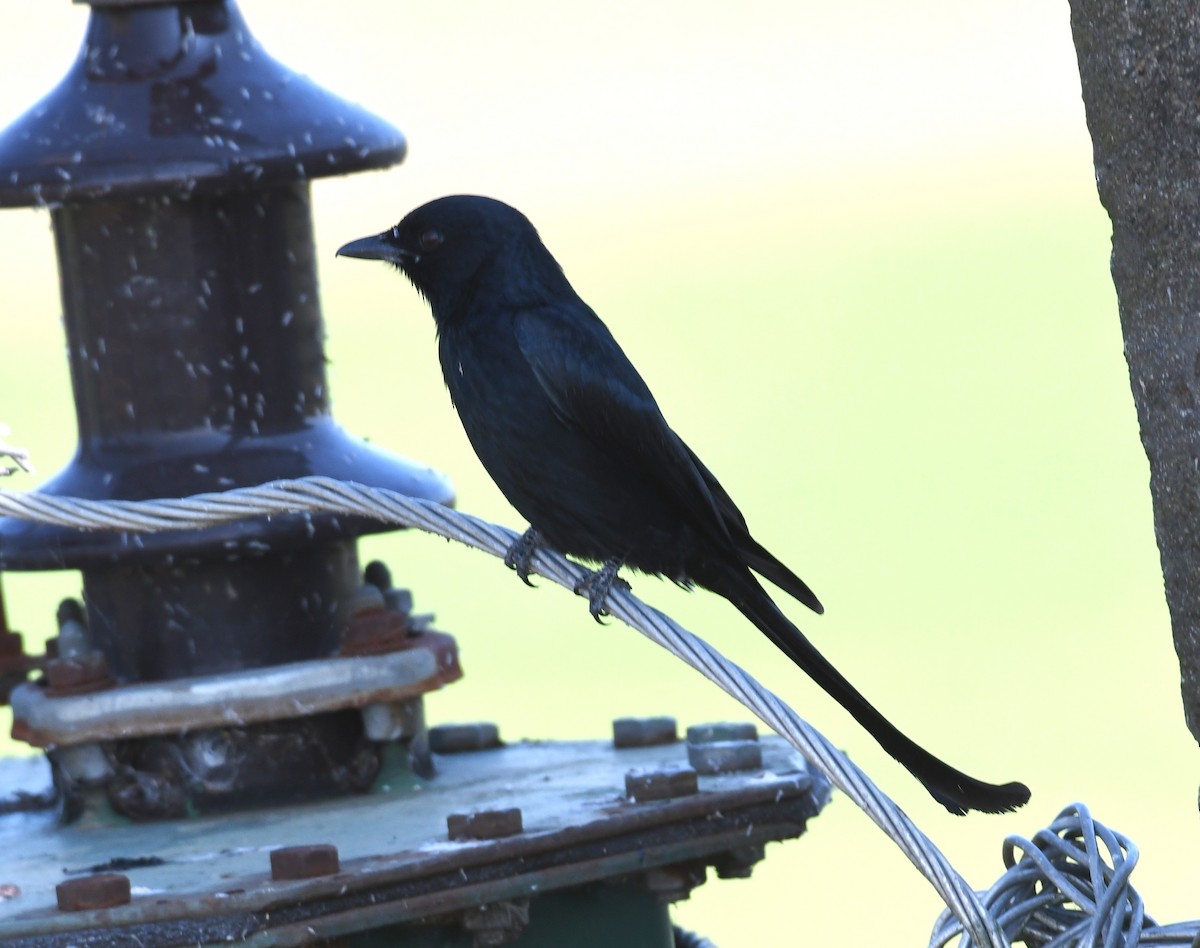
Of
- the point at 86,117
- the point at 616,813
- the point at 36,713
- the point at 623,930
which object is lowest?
the point at 623,930

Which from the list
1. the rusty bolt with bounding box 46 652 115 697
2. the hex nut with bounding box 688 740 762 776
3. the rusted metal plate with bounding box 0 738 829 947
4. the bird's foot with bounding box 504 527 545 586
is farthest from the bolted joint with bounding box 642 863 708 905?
the rusty bolt with bounding box 46 652 115 697

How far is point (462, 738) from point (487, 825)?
94 cm

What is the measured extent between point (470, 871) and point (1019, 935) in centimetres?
89

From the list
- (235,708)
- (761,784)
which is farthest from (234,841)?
(761,784)

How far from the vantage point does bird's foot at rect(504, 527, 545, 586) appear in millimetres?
3590

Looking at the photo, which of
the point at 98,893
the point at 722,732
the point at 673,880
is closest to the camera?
the point at 98,893

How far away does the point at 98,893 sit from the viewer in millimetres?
3125

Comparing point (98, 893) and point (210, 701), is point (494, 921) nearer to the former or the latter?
point (98, 893)

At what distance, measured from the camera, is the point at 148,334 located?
397cm

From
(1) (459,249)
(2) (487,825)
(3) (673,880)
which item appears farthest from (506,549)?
(1) (459,249)

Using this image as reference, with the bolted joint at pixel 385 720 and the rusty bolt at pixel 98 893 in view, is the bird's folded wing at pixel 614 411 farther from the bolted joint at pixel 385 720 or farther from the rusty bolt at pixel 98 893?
the rusty bolt at pixel 98 893

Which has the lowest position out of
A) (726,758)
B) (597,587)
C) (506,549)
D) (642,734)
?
(642,734)

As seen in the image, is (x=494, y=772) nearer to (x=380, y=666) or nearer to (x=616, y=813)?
(x=380, y=666)

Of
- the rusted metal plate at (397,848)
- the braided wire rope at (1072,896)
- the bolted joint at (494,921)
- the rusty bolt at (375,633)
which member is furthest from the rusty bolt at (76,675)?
the braided wire rope at (1072,896)
